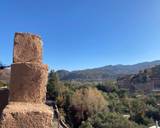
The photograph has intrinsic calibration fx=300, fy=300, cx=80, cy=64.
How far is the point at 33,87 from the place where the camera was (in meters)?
1.32

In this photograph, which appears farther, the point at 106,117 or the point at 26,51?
the point at 106,117

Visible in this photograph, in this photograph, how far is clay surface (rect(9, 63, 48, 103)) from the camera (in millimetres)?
1300

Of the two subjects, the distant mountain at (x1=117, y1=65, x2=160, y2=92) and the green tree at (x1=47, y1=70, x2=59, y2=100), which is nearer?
the green tree at (x1=47, y1=70, x2=59, y2=100)

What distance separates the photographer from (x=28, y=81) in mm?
1300

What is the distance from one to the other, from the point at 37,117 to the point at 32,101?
209 millimetres

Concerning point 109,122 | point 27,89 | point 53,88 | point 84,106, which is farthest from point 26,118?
point 53,88

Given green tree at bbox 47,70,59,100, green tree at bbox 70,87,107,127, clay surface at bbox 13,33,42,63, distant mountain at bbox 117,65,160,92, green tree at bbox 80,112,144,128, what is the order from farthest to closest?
distant mountain at bbox 117,65,160,92 < green tree at bbox 47,70,59,100 < green tree at bbox 70,87,107,127 < green tree at bbox 80,112,144,128 < clay surface at bbox 13,33,42,63

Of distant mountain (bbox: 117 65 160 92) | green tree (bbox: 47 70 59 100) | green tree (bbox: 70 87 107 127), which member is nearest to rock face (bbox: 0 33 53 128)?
green tree (bbox: 70 87 107 127)

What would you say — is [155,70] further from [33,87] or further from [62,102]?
[33,87]

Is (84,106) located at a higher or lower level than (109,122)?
higher

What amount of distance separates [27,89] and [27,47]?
0.27m

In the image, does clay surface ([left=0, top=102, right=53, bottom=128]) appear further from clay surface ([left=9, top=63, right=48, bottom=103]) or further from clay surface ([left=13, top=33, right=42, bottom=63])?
clay surface ([left=13, top=33, right=42, bottom=63])

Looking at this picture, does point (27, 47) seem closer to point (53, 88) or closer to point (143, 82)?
point (53, 88)

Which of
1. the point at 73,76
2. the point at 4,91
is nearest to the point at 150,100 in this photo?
the point at 4,91
